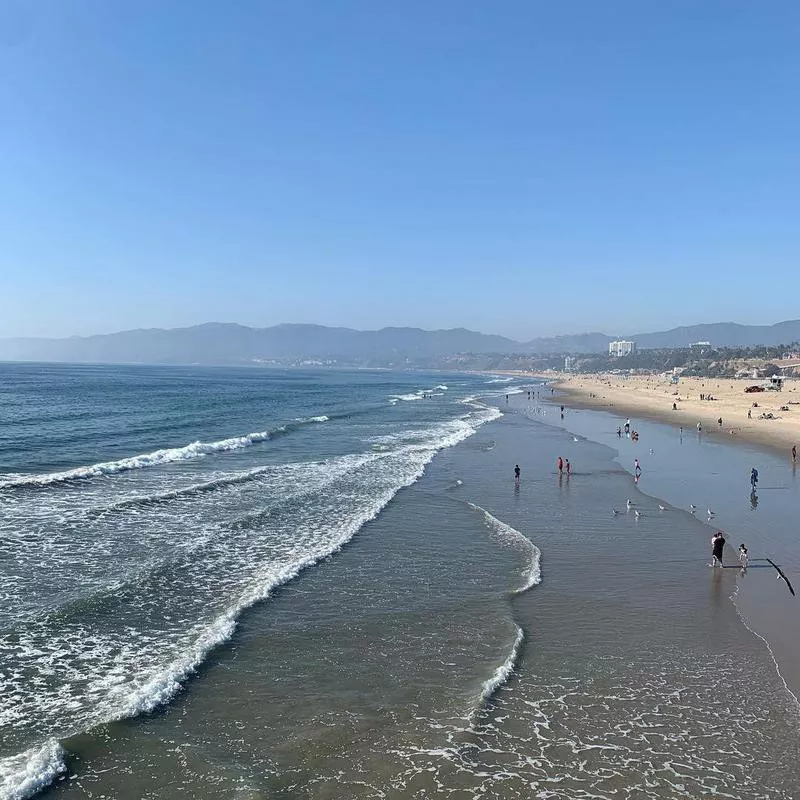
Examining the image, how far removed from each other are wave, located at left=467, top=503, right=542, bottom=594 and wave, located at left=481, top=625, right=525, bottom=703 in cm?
319

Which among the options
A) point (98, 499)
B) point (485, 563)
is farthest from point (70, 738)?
point (98, 499)

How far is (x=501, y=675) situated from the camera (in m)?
10.6

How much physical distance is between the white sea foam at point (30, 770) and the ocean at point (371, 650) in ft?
0.11

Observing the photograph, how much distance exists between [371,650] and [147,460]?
23.5 m

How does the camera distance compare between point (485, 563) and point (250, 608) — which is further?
point (485, 563)

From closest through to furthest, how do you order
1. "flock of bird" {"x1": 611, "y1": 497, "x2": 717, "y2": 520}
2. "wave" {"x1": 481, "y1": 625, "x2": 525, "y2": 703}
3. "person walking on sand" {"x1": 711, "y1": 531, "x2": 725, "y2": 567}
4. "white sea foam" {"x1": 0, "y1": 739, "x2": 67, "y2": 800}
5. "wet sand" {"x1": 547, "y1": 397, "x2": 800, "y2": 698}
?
"white sea foam" {"x1": 0, "y1": 739, "x2": 67, "y2": 800} → "wave" {"x1": 481, "y1": 625, "x2": 525, "y2": 703} → "wet sand" {"x1": 547, "y1": 397, "x2": 800, "y2": 698} → "person walking on sand" {"x1": 711, "y1": 531, "x2": 725, "y2": 567} → "flock of bird" {"x1": 611, "y1": 497, "x2": 717, "y2": 520}

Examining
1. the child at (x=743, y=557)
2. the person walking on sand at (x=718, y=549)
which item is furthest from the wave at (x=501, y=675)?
the child at (x=743, y=557)

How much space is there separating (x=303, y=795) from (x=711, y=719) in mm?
6308

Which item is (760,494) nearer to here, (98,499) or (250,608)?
(250,608)

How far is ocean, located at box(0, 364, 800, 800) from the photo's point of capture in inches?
322

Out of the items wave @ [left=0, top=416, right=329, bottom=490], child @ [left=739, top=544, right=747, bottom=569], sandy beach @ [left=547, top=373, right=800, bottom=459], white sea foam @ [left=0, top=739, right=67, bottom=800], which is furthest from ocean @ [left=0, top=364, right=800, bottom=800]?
sandy beach @ [left=547, top=373, right=800, bottom=459]

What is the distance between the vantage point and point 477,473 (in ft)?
99.1

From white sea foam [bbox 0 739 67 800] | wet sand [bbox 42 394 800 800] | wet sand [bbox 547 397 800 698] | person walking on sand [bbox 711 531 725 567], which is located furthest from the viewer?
person walking on sand [bbox 711 531 725 567]

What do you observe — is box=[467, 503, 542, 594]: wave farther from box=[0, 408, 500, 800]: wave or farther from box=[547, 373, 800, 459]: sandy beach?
box=[547, 373, 800, 459]: sandy beach
